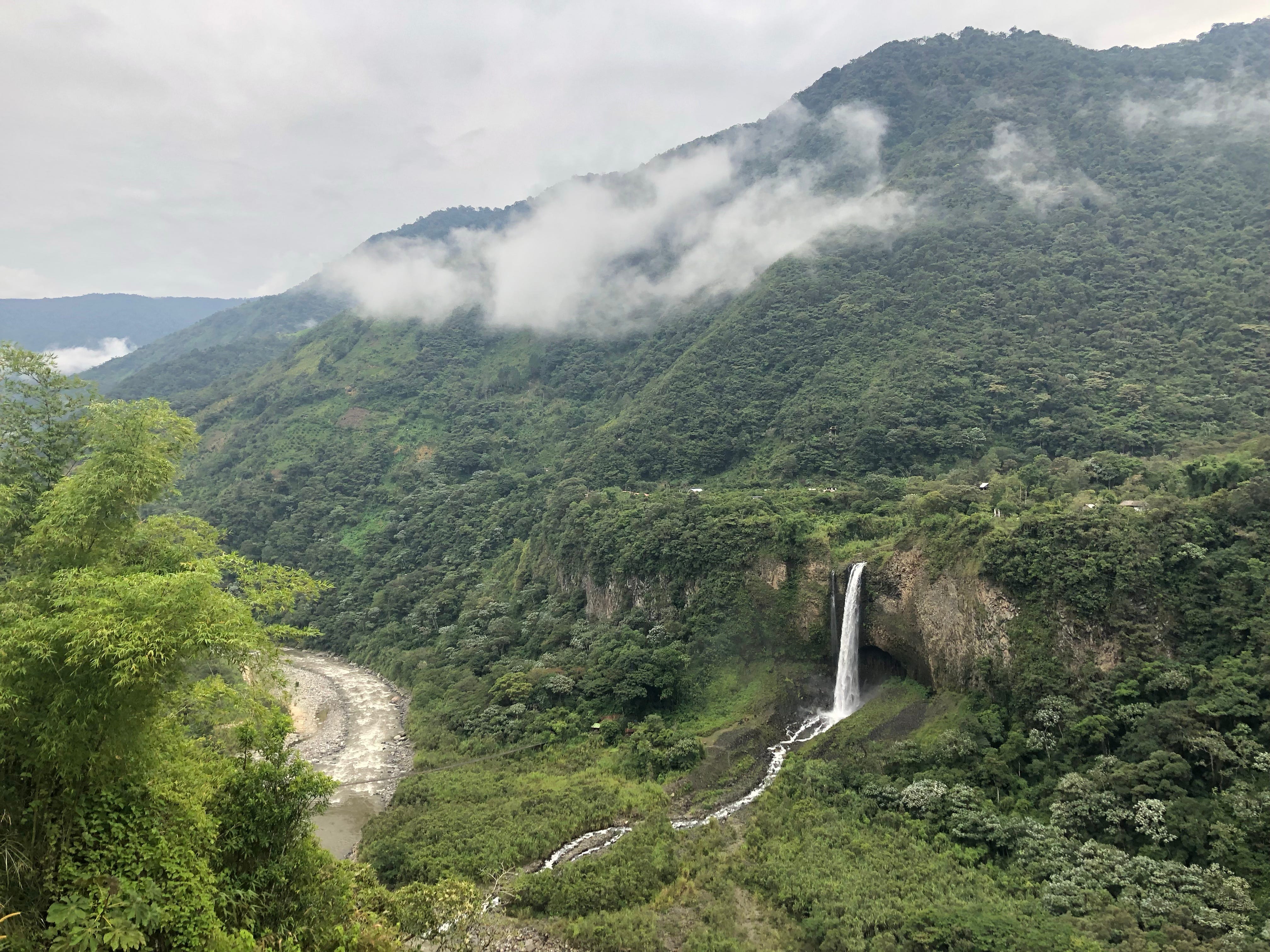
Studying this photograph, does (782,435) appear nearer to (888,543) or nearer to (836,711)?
(888,543)

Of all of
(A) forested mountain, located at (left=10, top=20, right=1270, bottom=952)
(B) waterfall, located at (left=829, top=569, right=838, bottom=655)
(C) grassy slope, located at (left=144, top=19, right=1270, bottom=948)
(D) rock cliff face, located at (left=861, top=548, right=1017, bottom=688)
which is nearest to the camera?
(A) forested mountain, located at (left=10, top=20, right=1270, bottom=952)

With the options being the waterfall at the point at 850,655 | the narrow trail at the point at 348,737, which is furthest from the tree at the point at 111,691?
the waterfall at the point at 850,655

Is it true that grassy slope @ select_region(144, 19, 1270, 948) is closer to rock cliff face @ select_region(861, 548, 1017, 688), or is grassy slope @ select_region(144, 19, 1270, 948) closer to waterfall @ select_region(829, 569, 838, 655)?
waterfall @ select_region(829, 569, 838, 655)

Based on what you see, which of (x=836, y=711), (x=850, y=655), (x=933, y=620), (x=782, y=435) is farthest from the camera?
(x=782, y=435)

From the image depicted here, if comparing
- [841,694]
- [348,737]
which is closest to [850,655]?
[841,694]

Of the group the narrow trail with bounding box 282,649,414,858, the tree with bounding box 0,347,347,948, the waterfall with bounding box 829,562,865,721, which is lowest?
the narrow trail with bounding box 282,649,414,858

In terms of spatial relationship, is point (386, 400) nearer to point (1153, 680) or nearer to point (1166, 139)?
point (1153, 680)

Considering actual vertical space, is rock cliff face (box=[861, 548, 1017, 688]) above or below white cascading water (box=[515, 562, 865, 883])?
above

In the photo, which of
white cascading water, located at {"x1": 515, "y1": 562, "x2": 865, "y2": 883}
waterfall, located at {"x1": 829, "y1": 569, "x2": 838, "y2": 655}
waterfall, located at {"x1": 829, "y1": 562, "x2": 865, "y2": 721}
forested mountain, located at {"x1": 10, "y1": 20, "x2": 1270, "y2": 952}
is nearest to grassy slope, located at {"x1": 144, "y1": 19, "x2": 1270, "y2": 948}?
forested mountain, located at {"x1": 10, "y1": 20, "x2": 1270, "y2": 952}
